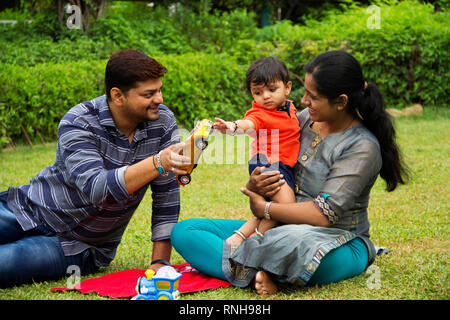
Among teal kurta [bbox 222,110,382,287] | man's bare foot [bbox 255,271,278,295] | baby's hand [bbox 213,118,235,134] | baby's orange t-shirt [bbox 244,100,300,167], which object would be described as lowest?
man's bare foot [bbox 255,271,278,295]

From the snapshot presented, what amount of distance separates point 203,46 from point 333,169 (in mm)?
10515

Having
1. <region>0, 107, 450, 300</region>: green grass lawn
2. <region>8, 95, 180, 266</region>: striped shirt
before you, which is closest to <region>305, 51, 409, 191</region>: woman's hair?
<region>0, 107, 450, 300</region>: green grass lawn

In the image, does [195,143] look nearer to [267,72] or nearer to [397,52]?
[267,72]

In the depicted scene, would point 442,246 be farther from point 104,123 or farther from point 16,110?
point 16,110

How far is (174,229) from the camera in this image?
12.9ft

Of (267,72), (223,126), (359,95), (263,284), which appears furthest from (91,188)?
(359,95)

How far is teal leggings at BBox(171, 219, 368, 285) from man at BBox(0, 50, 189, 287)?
19 cm

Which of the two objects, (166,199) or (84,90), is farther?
(84,90)

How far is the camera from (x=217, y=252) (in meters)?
3.74

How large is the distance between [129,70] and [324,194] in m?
1.40

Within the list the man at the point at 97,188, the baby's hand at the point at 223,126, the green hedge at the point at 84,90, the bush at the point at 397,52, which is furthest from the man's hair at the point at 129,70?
the bush at the point at 397,52

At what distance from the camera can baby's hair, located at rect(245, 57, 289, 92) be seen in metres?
3.71

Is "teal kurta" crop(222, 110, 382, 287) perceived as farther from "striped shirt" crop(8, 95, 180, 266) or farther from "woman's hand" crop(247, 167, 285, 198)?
"striped shirt" crop(8, 95, 180, 266)
